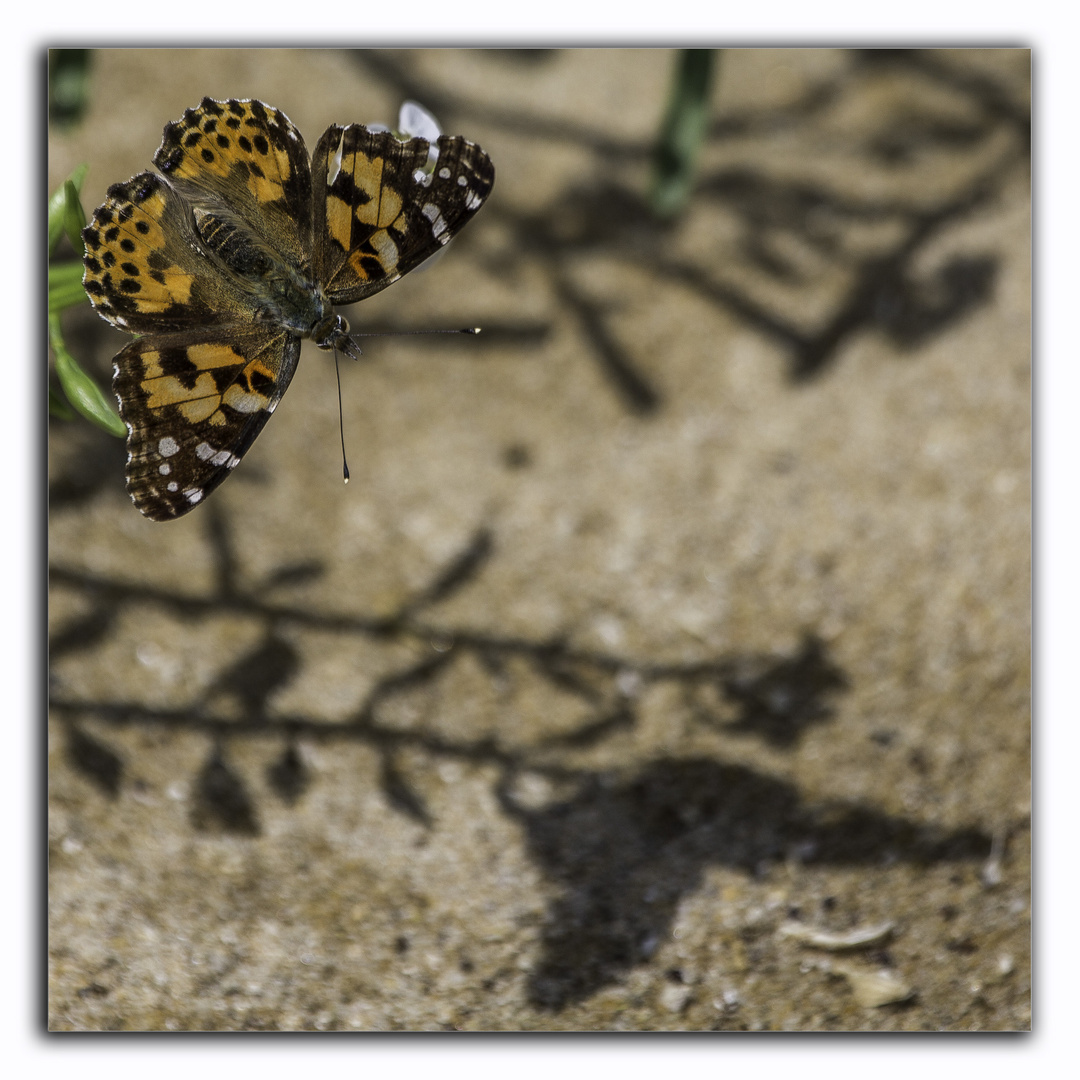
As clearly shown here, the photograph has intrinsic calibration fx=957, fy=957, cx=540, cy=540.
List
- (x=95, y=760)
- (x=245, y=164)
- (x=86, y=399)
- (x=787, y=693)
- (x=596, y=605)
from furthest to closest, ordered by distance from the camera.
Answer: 1. (x=596, y=605)
2. (x=787, y=693)
3. (x=95, y=760)
4. (x=245, y=164)
5. (x=86, y=399)

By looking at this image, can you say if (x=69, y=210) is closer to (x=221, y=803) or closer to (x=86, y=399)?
(x=86, y=399)

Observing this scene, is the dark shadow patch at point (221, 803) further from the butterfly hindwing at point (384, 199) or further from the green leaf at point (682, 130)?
the green leaf at point (682, 130)

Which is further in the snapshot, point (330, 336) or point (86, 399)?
point (330, 336)

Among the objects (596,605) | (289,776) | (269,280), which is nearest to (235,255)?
(269,280)

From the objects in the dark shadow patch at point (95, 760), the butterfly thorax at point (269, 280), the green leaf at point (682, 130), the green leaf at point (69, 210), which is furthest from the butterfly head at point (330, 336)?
the green leaf at point (682, 130)

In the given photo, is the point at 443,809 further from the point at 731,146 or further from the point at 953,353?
the point at 731,146

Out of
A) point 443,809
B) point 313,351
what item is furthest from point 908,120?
point 443,809
